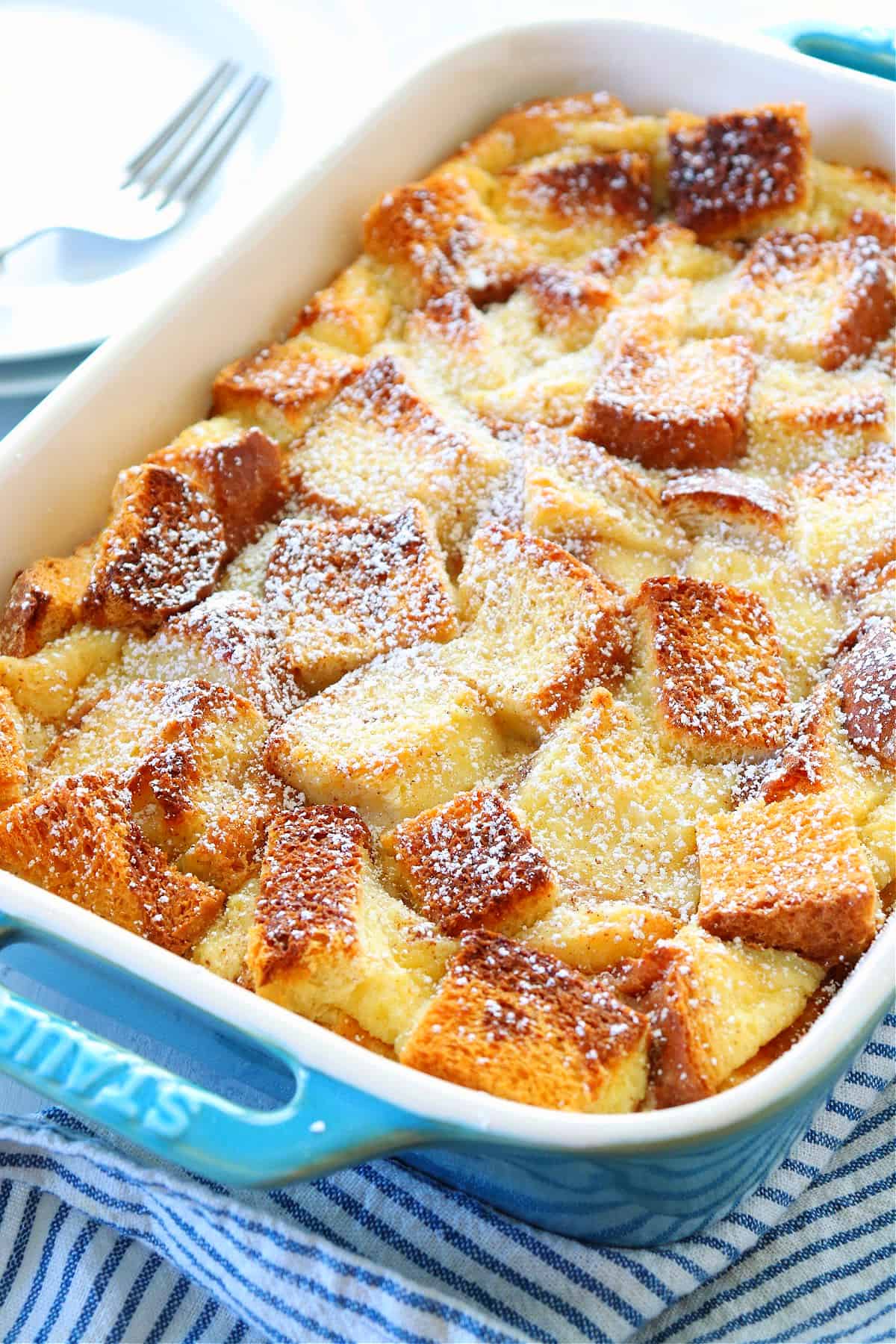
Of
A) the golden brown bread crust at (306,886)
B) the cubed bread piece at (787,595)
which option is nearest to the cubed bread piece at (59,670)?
the golden brown bread crust at (306,886)

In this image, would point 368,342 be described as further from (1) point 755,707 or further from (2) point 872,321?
(1) point 755,707

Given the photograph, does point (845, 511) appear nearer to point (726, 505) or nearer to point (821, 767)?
point (726, 505)

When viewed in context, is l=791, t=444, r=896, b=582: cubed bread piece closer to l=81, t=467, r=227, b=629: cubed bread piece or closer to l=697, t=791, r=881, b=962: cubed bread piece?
l=697, t=791, r=881, b=962: cubed bread piece

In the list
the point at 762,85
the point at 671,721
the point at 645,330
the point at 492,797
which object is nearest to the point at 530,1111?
the point at 492,797

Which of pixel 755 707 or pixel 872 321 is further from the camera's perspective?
pixel 872 321

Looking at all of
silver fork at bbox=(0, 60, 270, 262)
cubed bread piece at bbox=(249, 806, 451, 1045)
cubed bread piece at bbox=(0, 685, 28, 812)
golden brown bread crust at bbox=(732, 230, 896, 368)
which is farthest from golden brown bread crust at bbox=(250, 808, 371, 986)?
silver fork at bbox=(0, 60, 270, 262)

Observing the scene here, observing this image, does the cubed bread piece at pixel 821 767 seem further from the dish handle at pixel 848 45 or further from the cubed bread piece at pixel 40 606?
the dish handle at pixel 848 45

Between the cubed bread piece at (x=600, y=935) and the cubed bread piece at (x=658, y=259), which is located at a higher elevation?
the cubed bread piece at (x=658, y=259)
